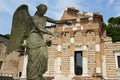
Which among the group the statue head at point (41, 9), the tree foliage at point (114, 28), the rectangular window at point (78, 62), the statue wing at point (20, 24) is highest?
the tree foliage at point (114, 28)

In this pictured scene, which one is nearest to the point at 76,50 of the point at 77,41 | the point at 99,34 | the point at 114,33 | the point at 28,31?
the point at 77,41

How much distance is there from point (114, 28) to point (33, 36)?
28802 millimetres

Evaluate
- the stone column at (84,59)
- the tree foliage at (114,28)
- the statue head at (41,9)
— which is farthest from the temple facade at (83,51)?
the statue head at (41,9)

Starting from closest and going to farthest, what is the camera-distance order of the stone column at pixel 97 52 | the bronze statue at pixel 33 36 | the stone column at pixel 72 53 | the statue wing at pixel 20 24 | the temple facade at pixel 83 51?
the bronze statue at pixel 33 36, the statue wing at pixel 20 24, the stone column at pixel 97 52, the temple facade at pixel 83 51, the stone column at pixel 72 53

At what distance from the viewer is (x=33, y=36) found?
4078 millimetres

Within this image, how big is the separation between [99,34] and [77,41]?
2472 millimetres

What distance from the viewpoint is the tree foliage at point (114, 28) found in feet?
97.9

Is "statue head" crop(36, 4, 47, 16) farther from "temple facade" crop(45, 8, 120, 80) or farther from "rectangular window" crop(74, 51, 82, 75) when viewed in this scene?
"rectangular window" crop(74, 51, 82, 75)

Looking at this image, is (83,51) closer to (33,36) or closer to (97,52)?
(97,52)

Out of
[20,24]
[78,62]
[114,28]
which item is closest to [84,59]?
[78,62]

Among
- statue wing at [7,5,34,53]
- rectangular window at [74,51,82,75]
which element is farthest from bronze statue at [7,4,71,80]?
rectangular window at [74,51,82,75]

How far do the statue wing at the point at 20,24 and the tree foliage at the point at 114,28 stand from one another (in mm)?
25209

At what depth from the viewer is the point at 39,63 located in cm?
383

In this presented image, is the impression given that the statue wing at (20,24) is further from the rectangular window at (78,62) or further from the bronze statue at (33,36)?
the rectangular window at (78,62)
